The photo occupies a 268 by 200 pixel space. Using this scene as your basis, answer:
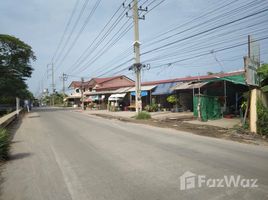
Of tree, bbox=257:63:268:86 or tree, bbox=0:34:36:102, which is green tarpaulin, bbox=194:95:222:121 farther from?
tree, bbox=0:34:36:102

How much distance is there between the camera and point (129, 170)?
6.61 m

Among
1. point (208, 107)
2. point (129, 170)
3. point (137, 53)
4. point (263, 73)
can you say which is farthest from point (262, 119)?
point (137, 53)

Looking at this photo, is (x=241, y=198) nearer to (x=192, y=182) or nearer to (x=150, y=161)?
(x=192, y=182)

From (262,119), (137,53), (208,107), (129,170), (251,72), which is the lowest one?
(129,170)

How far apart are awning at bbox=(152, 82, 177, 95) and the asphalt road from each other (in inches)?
807

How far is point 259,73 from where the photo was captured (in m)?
14.4

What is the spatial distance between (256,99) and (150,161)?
28.1 feet

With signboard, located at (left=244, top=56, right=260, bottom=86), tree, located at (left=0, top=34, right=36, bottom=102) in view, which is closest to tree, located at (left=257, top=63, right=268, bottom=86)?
signboard, located at (left=244, top=56, right=260, bottom=86)

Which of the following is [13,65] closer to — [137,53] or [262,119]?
[137,53]

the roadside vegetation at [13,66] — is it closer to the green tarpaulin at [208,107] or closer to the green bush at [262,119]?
the green tarpaulin at [208,107]

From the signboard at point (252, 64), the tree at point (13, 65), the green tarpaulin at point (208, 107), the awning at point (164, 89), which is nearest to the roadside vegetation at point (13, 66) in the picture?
the tree at point (13, 65)

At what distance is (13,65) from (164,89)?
29.2 meters

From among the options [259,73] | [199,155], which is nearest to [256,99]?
[259,73]

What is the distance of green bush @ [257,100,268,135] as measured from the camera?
12.6 meters
